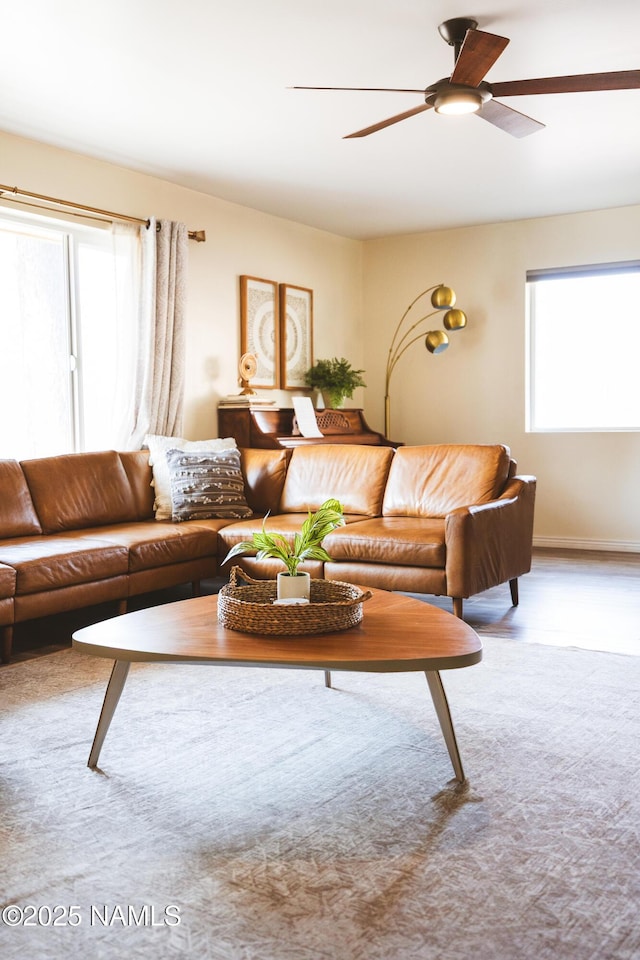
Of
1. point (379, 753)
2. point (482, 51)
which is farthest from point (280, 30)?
point (379, 753)

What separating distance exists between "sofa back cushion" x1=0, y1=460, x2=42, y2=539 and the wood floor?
47cm

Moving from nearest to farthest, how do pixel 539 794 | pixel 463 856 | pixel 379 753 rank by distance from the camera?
pixel 463 856 < pixel 539 794 < pixel 379 753

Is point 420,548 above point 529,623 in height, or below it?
above

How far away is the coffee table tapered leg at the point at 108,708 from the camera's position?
2432 mm

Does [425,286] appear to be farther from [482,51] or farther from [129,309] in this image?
[482,51]

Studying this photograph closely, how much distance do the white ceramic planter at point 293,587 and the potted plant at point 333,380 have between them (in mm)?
4096

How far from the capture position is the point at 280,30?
3.35m

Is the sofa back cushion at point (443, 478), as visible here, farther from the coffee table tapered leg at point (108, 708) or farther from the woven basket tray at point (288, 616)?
the coffee table tapered leg at point (108, 708)

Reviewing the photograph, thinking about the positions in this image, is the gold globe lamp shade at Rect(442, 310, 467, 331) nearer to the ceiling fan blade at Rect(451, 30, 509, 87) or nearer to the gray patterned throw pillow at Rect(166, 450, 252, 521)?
the gray patterned throw pillow at Rect(166, 450, 252, 521)

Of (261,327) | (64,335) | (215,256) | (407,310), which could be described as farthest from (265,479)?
(407,310)

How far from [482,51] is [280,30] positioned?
84cm

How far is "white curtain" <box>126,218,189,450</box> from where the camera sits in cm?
524

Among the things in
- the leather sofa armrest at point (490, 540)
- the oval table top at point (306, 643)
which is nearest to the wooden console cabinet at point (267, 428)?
the leather sofa armrest at point (490, 540)

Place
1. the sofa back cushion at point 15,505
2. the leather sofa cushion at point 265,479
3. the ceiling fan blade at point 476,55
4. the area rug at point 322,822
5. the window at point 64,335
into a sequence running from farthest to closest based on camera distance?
the leather sofa cushion at point 265,479 < the window at point 64,335 < the sofa back cushion at point 15,505 < the ceiling fan blade at point 476,55 < the area rug at point 322,822
